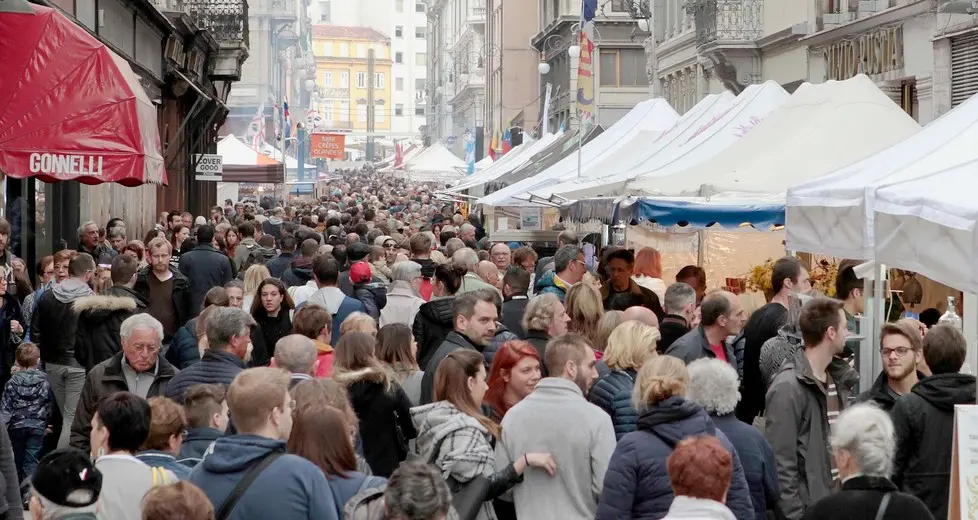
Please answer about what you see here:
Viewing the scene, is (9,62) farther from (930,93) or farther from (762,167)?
(930,93)

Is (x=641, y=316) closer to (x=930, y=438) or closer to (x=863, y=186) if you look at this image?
(x=863, y=186)

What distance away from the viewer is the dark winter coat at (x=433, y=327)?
10.1 m

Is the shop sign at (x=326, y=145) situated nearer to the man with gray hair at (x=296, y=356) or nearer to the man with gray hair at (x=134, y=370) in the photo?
the man with gray hair at (x=134, y=370)

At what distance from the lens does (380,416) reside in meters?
7.50

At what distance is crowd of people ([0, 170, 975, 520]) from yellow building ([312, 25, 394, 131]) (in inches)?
7272

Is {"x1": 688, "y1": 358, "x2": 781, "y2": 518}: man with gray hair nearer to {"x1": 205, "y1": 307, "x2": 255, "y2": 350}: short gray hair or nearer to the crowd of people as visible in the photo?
the crowd of people

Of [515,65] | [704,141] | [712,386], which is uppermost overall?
[515,65]

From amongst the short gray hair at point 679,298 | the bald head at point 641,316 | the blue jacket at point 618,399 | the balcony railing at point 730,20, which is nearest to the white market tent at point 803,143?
the short gray hair at point 679,298

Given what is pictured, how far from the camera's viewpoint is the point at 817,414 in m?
7.32

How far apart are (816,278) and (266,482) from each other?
835cm

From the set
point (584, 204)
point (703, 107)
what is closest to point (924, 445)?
point (584, 204)

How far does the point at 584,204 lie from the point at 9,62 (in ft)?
24.0

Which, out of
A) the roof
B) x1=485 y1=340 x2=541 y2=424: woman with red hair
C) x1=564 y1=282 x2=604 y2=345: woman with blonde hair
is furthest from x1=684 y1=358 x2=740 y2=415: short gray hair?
the roof

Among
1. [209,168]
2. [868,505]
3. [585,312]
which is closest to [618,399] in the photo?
[585,312]
